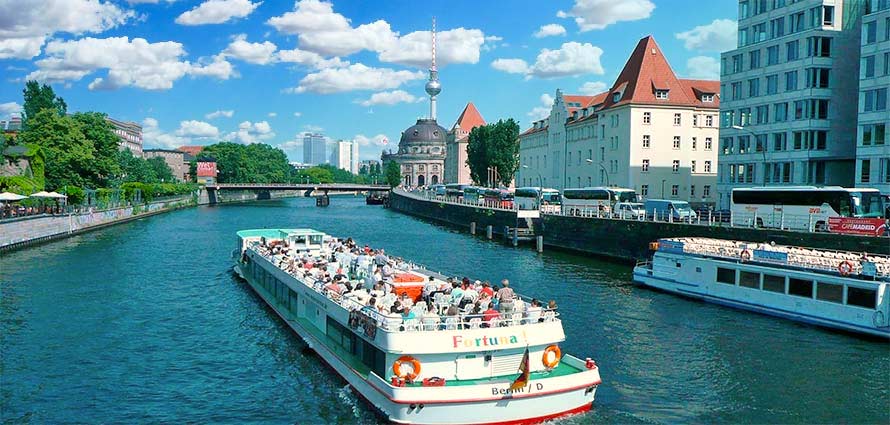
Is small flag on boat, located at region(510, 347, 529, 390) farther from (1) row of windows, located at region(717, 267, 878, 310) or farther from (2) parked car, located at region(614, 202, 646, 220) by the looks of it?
(2) parked car, located at region(614, 202, 646, 220)

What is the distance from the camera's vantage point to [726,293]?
40.1 metres

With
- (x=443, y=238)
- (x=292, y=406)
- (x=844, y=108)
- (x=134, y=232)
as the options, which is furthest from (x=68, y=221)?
(x=844, y=108)

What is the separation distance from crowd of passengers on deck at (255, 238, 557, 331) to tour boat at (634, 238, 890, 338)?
17397mm

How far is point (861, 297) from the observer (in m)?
33.4

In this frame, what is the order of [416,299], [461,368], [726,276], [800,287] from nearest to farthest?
[461,368]
[416,299]
[800,287]
[726,276]

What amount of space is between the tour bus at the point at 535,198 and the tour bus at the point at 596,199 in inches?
155

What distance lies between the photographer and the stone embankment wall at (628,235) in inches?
1761

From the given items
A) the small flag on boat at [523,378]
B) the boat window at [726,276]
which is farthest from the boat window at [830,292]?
the small flag on boat at [523,378]

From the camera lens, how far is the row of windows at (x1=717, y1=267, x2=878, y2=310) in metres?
33.4

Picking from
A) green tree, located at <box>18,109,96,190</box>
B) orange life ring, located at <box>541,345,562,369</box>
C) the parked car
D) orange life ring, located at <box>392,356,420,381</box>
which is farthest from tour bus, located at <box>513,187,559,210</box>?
orange life ring, located at <box>392,356,420,381</box>

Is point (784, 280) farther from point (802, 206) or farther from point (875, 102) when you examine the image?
point (875, 102)

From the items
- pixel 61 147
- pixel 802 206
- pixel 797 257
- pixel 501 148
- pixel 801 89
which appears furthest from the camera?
pixel 501 148

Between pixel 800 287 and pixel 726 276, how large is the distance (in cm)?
462

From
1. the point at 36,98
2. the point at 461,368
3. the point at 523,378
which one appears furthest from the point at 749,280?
the point at 36,98
